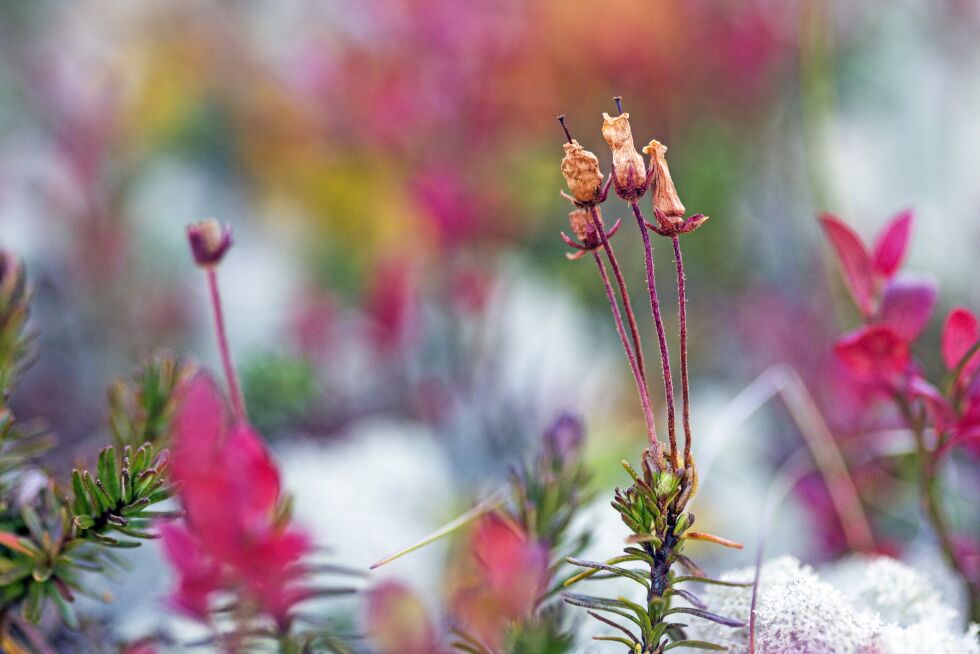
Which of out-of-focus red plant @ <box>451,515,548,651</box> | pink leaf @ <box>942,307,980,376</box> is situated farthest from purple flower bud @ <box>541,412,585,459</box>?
pink leaf @ <box>942,307,980,376</box>

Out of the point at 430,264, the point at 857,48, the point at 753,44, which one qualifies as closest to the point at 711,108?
the point at 753,44

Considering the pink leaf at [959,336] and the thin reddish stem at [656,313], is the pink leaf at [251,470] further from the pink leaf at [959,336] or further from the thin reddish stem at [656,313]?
the pink leaf at [959,336]

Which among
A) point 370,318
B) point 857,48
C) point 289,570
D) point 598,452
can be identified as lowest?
point 289,570

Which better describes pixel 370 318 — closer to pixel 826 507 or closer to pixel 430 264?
pixel 430 264

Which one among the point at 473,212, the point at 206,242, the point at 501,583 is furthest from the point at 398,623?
the point at 473,212

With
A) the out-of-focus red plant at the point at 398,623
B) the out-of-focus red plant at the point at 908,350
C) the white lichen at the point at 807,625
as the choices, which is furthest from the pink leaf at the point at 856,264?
the out-of-focus red plant at the point at 398,623

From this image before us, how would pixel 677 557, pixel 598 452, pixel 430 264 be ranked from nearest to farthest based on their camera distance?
pixel 677 557, pixel 598 452, pixel 430 264

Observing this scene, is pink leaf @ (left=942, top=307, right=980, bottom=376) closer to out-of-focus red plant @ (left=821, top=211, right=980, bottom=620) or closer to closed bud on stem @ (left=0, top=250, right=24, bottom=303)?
out-of-focus red plant @ (left=821, top=211, right=980, bottom=620)
